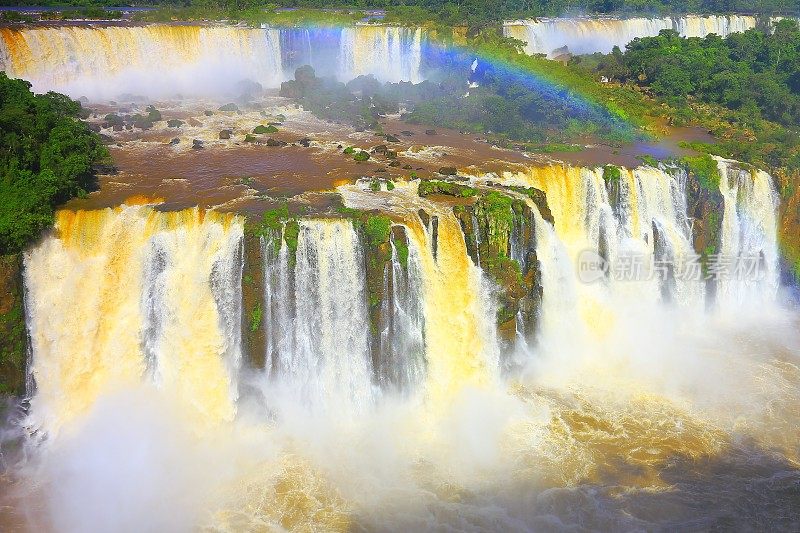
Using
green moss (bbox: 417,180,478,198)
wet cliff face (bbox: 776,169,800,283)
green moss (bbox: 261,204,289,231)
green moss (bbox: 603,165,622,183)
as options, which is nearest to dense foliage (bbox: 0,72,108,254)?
green moss (bbox: 261,204,289,231)

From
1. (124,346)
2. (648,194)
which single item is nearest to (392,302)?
(124,346)

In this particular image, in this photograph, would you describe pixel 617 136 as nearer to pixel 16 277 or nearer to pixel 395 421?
pixel 395 421

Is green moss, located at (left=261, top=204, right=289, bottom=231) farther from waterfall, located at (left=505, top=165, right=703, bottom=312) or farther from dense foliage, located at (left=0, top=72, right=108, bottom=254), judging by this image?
waterfall, located at (left=505, top=165, right=703, bottom=312)

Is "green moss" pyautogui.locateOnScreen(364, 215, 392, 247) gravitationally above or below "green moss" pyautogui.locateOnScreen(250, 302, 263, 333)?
above

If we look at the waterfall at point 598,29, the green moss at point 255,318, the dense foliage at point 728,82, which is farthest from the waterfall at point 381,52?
the green moss at point 255,318

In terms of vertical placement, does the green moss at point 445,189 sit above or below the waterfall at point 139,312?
above

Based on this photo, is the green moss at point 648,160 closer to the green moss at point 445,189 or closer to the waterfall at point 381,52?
the green moss at point 445,189
